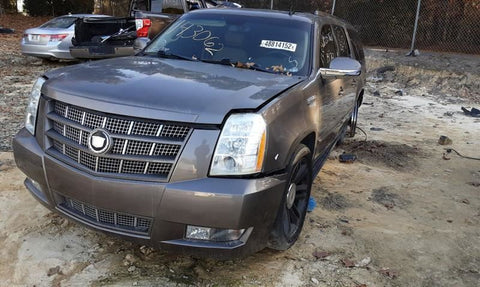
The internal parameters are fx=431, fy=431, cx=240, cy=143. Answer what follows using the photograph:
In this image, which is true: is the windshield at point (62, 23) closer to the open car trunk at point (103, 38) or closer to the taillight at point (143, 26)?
the open car trunk at point (103, 38)

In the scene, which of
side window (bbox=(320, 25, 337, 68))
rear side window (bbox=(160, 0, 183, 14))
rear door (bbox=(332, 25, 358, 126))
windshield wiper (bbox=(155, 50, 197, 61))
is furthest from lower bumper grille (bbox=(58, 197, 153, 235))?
rear side window (bbox=(160, 0, 183, 14))

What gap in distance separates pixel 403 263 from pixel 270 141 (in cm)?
157

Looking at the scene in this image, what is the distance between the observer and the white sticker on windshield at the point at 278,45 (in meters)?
3.98

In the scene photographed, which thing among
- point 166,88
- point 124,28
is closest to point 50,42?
point 124,28

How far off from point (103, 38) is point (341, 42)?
6800mm

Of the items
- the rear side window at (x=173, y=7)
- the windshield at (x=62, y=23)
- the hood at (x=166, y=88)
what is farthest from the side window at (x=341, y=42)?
the windshield at (x=62, y=23)

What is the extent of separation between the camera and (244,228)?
2674 millimetres

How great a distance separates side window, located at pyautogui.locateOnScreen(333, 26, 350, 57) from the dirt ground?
4.73ft

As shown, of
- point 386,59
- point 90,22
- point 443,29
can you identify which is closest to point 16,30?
point 90,22

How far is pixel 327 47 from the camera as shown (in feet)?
14.8

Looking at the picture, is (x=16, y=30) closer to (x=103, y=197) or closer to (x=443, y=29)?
(x=443, y=29)

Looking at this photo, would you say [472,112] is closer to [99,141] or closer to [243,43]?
[243,43]

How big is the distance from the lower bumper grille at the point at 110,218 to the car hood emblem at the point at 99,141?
1.26ft

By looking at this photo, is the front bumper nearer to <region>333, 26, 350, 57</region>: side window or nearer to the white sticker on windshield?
the white sticker on windshield
